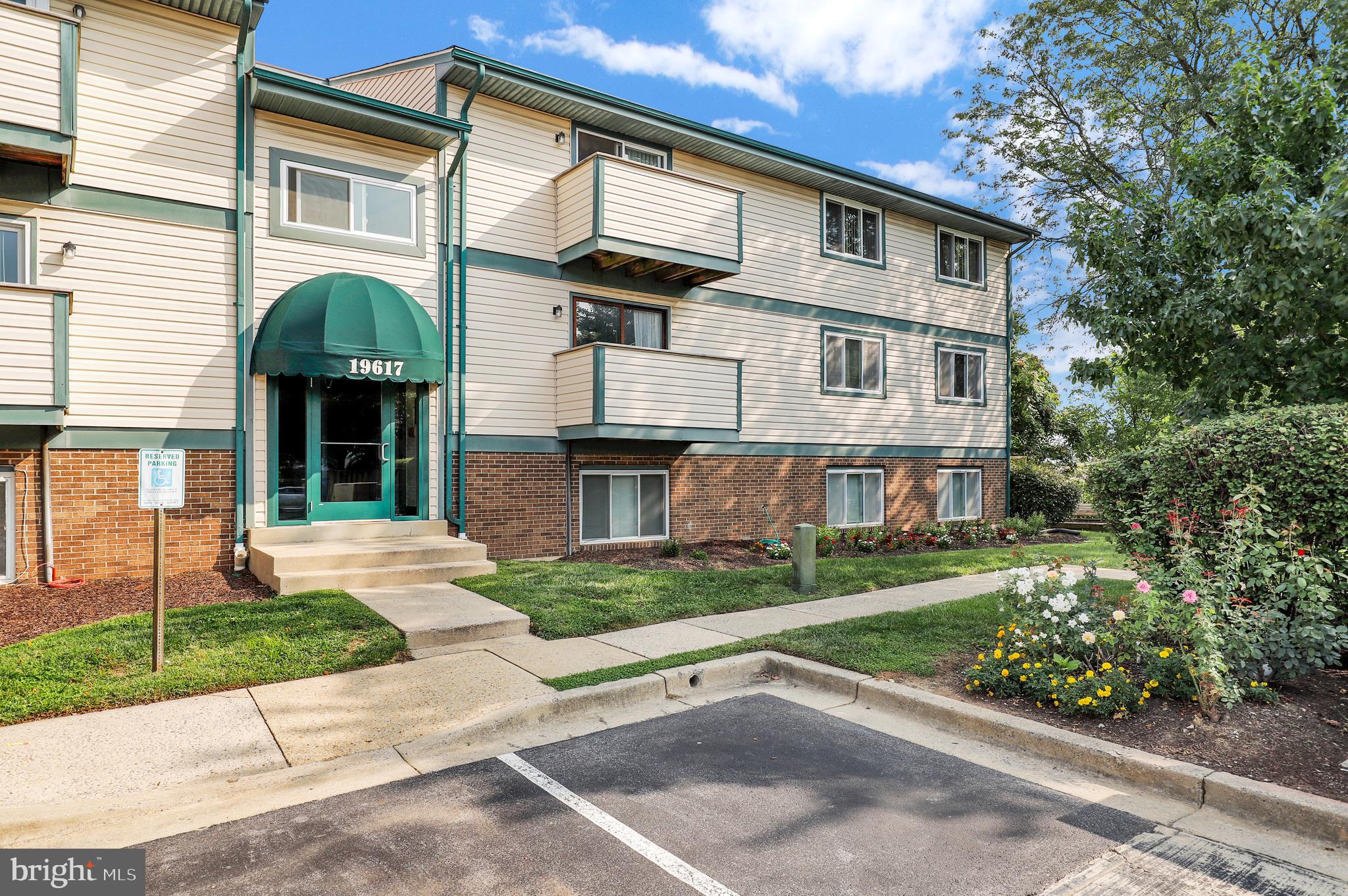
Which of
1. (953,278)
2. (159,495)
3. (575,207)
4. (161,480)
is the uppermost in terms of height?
(953,278)

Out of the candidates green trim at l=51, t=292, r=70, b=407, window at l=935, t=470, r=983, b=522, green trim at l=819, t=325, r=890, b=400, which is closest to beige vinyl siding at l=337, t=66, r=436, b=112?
green trim at l=51, t=292, r=70, b=407

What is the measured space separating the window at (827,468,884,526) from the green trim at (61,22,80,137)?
13800 millimetres

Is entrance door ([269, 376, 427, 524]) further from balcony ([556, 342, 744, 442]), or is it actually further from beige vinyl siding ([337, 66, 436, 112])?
beige vinyl siding ([337, 66, 436, 112])

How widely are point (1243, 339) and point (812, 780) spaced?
312 inches

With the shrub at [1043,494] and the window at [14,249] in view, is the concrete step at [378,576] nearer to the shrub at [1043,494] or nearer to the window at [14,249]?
the window at [14,249]

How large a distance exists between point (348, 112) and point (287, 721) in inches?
342

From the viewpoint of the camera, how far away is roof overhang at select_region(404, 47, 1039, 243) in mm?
11977

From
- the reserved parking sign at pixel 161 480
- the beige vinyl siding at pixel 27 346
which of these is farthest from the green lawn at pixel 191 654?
the beige vinyl siding at pixel 27 346

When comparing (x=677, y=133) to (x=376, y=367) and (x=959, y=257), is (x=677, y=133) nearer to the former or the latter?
(x=376, y=367)

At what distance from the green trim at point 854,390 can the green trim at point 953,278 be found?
109 inches

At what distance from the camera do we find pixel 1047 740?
511 centimetres

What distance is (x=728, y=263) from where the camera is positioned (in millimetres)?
13844

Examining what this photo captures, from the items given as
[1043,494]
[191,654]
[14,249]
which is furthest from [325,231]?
[1043,494]

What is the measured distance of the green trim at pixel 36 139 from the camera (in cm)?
834
